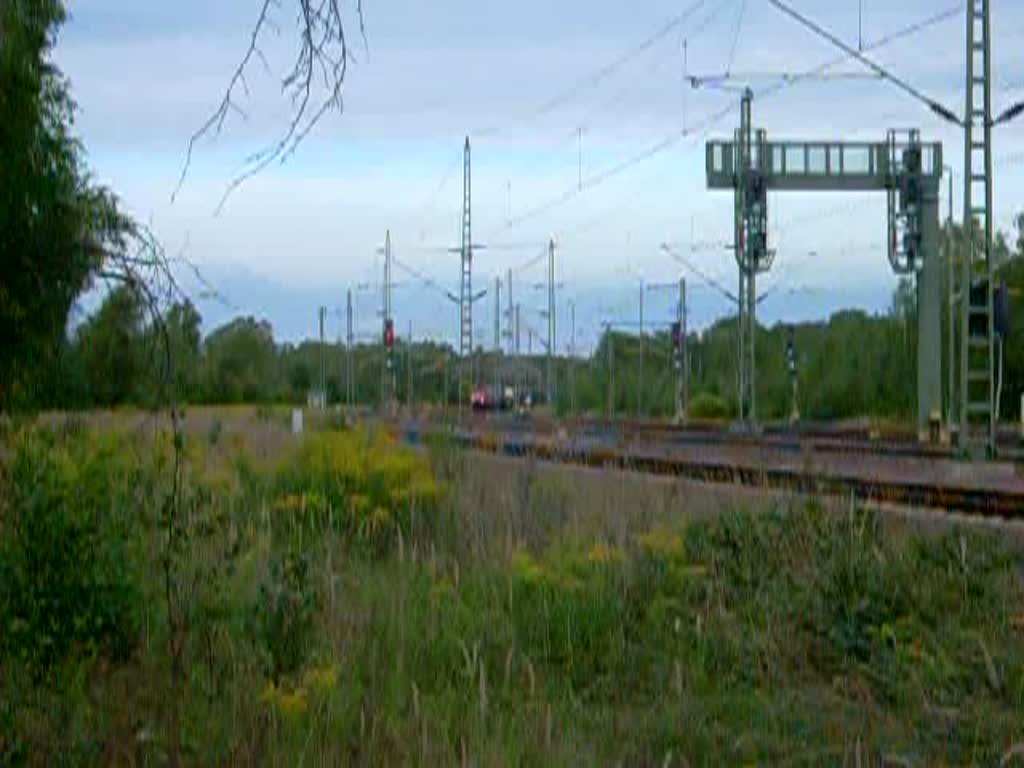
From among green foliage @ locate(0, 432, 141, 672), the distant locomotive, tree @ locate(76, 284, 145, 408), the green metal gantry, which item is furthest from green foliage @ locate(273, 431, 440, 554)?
the distant locomotive

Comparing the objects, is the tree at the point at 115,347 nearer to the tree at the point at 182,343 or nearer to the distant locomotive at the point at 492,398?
the tree at the point at 182,343

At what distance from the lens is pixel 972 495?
80.4 feet

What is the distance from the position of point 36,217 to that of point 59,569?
3550 millimetres

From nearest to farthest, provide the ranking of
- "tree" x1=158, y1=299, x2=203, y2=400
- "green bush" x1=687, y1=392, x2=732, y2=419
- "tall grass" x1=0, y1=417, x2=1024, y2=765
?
"tree" x1=158, y1=299, x2=203, y2=400
"tall grass" x1=0, y1=417, x2=1024, y2=765
"green bush" x1=687, y1=392, x2=732, y2=419

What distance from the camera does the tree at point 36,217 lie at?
26.0 feet

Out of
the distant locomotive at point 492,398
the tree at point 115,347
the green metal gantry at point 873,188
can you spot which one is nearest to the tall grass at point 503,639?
the tree at point 115,347

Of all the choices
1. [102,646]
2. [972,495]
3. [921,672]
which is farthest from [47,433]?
[972,495]

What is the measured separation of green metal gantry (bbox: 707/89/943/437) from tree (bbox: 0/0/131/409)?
41.1 m

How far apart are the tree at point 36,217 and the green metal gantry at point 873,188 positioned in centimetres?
4111

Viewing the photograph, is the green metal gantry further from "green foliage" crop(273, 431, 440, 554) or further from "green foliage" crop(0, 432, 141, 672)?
"green foliage" crop(0, 432, 141, 672)

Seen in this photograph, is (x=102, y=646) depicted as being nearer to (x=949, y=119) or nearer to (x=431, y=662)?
(x=431, y=662)

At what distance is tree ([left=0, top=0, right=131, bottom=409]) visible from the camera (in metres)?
7.91

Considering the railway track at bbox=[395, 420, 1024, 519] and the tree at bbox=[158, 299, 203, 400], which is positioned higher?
the tree at bbox=[158, 299, 203, 400]

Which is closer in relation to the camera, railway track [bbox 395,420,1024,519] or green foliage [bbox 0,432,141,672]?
green foliage [bbox 0,432,141,672]
